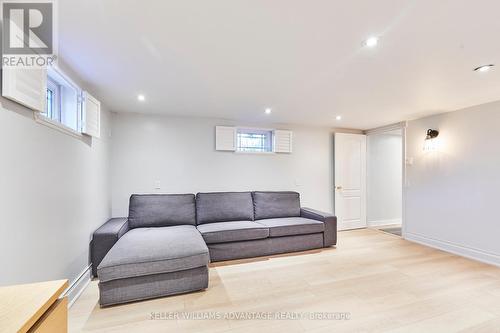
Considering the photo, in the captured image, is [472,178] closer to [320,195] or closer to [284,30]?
[320,195]

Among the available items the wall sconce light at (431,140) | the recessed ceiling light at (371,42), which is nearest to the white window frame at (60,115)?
the recessed ceiling light at (371,42)

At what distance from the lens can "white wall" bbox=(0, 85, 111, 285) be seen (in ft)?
4.48

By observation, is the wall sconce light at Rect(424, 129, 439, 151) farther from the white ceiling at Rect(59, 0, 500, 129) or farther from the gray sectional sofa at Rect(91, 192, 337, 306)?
the gray sectional sofa at Rect(91, 192, 337, 306)

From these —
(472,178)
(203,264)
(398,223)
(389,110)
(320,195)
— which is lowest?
(398,223)

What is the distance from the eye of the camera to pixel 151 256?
222 cm

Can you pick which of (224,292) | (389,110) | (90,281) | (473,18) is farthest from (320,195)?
(90,281)

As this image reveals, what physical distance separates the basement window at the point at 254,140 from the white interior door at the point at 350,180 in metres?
1.50

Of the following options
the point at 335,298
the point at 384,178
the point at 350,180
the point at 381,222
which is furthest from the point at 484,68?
the point at 381,222

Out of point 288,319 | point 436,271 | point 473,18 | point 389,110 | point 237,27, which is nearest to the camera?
point 473,18

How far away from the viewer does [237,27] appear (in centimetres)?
154

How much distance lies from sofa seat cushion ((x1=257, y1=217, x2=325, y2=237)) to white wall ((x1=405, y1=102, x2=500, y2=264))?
1912 millimetres

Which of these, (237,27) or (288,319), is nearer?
(237,27)

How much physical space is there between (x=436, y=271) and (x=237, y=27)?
11.9 feet

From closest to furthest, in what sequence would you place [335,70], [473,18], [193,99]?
[473,18] < [335,70] < [193,99]
